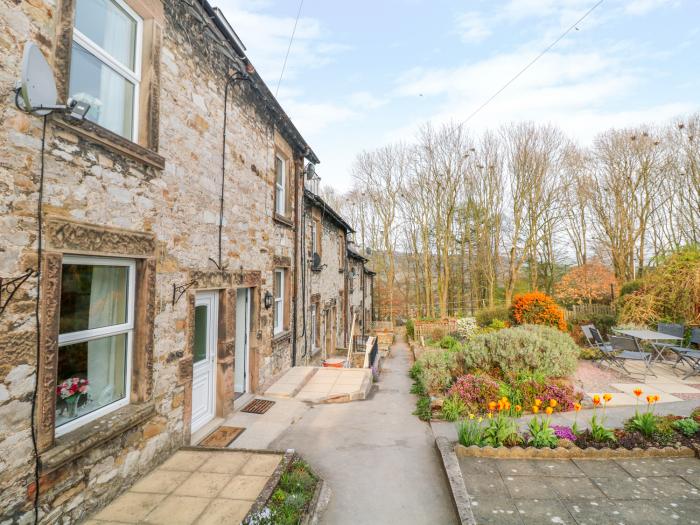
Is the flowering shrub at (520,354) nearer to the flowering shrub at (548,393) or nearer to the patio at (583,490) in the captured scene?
the flowering shrub at (548,393)

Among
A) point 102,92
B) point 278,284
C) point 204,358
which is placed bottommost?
point 204,358

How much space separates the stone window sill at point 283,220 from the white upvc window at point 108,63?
4054mm

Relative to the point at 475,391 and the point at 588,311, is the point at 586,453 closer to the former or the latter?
the point at 475,391

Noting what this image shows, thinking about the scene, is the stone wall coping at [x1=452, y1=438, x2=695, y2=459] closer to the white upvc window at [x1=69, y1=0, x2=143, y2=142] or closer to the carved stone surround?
the carved stone surround

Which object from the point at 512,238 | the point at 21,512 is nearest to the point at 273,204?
the point at 21,512

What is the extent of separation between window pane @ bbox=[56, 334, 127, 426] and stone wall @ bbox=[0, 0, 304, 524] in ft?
0.73

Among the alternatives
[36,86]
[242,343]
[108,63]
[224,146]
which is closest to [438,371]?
[242,343]

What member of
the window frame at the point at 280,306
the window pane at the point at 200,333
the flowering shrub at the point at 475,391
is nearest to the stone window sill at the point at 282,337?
the window frame at the point at 280,306

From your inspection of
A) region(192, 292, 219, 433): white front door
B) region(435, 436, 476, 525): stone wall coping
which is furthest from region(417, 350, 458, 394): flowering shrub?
region(192, 292, 219, 433): white front door

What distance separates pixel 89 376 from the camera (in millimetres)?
3240

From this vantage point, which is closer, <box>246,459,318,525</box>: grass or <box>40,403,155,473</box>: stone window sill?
<box>40,403,155,473</box>: stone window sill

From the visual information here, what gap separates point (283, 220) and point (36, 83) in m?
5.67

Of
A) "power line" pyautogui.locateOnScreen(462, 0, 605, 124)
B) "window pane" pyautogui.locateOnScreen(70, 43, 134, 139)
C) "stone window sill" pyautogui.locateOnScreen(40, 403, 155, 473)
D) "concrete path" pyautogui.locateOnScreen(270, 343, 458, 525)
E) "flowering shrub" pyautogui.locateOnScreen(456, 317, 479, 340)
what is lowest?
"concrete path" pyautogui.locateOnScreen(270, 343, 458, 525)

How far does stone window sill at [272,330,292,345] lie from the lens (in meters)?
7.62
